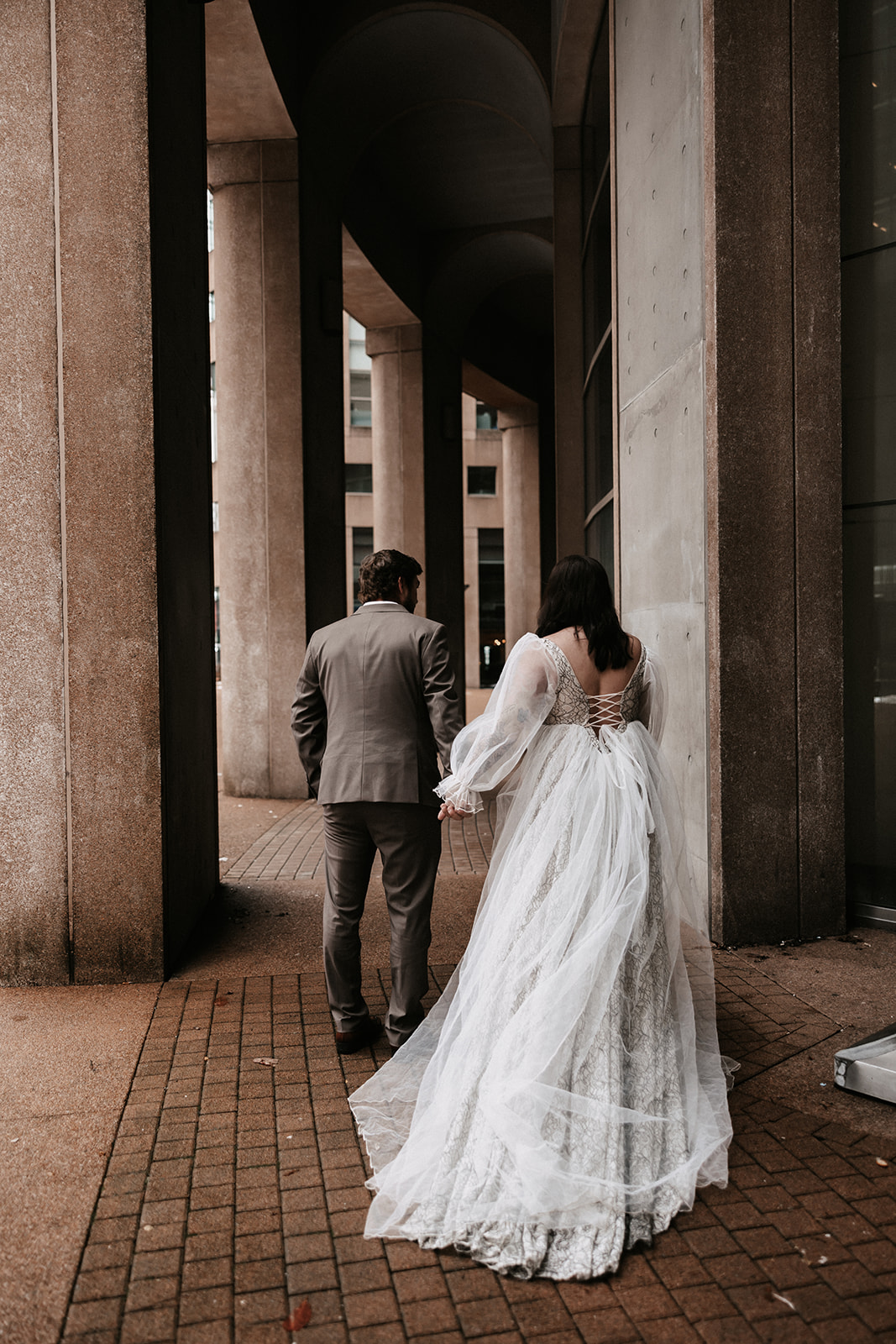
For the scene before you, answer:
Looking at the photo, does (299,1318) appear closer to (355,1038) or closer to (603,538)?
(355,1038)

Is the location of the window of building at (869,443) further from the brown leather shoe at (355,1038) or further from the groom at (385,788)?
the brown leather shoe at (355,1038)

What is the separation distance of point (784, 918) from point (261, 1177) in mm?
3513

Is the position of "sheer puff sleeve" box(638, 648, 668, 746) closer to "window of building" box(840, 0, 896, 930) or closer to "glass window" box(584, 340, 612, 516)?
"window of building" box(840, 0, 896, 930)

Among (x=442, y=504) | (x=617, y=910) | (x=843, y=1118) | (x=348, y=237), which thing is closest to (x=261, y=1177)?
(x=617, y=910)

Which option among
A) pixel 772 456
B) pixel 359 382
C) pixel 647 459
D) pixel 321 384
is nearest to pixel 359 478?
pixel 359 382

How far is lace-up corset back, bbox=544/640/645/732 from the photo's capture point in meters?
3.49

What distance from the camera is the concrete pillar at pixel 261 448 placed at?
10797mm

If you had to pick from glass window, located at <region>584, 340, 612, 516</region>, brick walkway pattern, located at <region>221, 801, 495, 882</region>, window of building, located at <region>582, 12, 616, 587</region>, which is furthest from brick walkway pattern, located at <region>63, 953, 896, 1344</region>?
glass window, located at <region>584, 340, 612, 516</region>

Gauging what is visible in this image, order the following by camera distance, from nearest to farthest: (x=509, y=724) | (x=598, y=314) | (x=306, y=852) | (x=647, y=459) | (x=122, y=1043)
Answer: (x=509, y=724), (x=122, y=1043), (x=647, y=459), (x=306, y=852), (x=598, y=314)

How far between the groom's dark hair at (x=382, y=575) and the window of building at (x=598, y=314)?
14.6 ft

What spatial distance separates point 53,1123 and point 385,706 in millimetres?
2007

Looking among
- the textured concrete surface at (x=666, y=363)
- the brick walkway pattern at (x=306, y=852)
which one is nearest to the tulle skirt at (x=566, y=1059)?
the textured concrete surface at (x=666, y=363)

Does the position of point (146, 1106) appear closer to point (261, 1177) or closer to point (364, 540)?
point (261, 1177)

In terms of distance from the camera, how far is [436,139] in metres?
14.6
